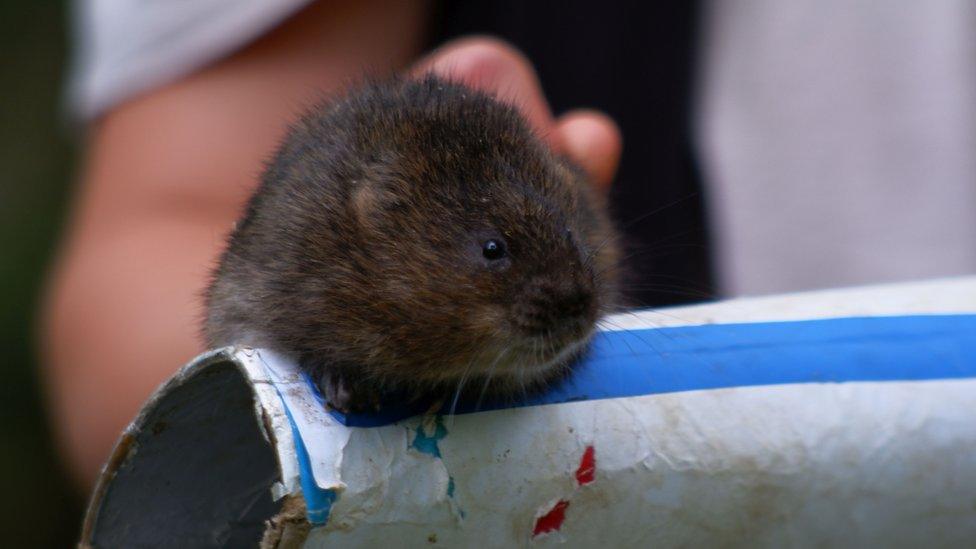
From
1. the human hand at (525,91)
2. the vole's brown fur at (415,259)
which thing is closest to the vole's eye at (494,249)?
the vole's brown fur at (415,259)

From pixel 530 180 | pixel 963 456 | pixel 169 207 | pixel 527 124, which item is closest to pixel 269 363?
pixel 530 180

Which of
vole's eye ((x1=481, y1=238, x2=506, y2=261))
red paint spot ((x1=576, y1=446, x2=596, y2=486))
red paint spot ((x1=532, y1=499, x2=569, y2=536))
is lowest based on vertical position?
red paint spot ((x1=532, y1=499, x2=569, y2=536))

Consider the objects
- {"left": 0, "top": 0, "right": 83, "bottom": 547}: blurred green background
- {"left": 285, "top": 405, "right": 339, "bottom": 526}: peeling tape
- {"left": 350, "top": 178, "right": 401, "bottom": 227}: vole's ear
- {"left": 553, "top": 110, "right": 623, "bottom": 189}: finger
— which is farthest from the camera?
{"left": 0, "top": 0, "right": 83, "bottom": 547}: blurred green background

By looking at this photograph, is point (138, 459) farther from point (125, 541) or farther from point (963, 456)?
point (963, 456)

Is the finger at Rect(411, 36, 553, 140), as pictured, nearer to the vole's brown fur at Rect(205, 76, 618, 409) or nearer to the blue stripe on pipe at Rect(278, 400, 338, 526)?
the vole's brown fur at Rect(205, 76, 618, 409)

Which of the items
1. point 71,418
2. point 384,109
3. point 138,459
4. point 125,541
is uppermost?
point 384,109

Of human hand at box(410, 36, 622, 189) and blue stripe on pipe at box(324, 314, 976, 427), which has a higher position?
human hand at box(410, 36, 622, 189)

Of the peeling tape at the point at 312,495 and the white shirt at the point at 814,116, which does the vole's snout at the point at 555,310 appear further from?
the white shirt at the point at 814,116

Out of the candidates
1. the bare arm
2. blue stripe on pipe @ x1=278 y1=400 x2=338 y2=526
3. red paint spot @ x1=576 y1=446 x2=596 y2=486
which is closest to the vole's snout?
red paint spot @ x1=576 y1=446 x2=596 y2=486

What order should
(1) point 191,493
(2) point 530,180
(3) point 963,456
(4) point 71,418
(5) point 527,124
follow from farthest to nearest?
(4) point 71,418 < (5) point 527,124 < (2) point 530,180 < (1) point 191,493 < (3) point 963,456
